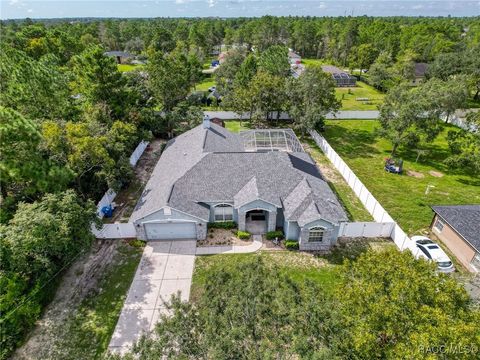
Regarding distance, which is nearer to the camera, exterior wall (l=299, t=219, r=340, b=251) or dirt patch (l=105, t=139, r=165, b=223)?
exterior wall (l=299, t=219, r=340, b=251)

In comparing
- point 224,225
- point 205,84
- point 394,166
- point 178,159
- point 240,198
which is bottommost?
point 224,225

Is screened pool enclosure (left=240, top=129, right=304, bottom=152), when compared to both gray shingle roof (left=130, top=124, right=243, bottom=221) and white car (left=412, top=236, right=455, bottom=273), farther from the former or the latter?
white car (left=412, top=236, right=455, bottom=273)

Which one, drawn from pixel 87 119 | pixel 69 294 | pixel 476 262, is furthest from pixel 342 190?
pixel 87 119

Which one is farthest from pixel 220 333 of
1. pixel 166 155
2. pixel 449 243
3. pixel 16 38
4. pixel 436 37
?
pixel 436 37

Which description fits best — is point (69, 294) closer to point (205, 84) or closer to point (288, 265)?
point (288, 265)

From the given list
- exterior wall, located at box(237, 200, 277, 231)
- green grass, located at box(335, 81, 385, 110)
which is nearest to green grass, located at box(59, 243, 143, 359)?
exterior wall, located at box(237, 200, 277, 231)

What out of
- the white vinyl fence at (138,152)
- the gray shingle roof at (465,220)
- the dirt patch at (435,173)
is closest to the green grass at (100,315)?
the white vinyl fence at (138,152)

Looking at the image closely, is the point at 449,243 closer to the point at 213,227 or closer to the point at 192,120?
the point at 213,227
